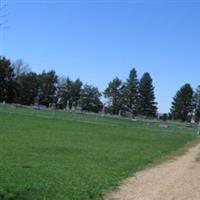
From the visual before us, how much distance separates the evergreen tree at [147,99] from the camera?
14550cm

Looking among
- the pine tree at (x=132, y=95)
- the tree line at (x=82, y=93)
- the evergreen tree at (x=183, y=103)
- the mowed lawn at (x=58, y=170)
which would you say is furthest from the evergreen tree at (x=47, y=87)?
the mowed lawn at (x=58, y=170)

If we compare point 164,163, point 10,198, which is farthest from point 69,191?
point 164,163

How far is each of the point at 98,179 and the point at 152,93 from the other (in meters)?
132

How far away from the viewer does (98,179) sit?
1559cm

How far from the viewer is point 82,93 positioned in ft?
499

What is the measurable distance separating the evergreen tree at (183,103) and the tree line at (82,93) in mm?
5592

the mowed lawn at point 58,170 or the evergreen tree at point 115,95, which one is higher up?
the evergreen tree at point 115,95

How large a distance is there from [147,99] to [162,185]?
13051 centimetres

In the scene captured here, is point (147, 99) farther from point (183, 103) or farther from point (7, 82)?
point (7, 82)

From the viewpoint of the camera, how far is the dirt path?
13469 mm

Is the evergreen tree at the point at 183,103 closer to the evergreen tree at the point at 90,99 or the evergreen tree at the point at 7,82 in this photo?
the evergreen tree at the point at 90,99

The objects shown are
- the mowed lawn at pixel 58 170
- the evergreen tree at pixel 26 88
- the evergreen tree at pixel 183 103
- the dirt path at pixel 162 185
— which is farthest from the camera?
the evergreen tree at pixel 183 103

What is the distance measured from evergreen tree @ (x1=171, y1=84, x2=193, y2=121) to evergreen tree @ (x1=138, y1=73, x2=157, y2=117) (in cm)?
545

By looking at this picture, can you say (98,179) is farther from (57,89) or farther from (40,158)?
(57,89)
